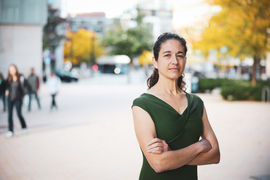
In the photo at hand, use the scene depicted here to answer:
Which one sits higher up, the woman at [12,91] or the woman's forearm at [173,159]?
the woman's forearm at [173,159]

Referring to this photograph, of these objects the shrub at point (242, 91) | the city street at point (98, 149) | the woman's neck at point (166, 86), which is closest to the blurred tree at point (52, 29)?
the shrub at point (242, 91)

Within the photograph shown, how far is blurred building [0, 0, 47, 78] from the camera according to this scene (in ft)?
67.7

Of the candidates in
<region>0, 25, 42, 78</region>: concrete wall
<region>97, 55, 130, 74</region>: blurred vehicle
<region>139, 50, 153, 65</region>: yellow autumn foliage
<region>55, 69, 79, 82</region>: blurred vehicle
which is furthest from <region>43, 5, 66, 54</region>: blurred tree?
<region>97, 55, 130, 74</region>: blurred vehicle

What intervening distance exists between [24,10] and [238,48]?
42.7ft

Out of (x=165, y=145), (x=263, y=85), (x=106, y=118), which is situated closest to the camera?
(x=165, y=145)

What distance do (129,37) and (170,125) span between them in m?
38.3

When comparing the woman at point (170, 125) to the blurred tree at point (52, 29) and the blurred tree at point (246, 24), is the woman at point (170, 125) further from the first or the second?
the blurred tree at point (52, 29)

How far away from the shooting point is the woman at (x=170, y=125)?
2215mm

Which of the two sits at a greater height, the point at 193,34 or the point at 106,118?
the point at 193,34

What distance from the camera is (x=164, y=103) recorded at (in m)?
2.30

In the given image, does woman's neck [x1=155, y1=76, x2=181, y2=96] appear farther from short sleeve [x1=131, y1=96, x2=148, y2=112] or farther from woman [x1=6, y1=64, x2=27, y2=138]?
woman [x1=6, y1=64, x2=27, y2=138]

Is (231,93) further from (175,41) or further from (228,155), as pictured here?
(175,41)

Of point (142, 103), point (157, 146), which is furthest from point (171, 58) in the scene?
point (157, 146)

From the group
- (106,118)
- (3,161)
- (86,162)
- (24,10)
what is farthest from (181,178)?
(24,10)
